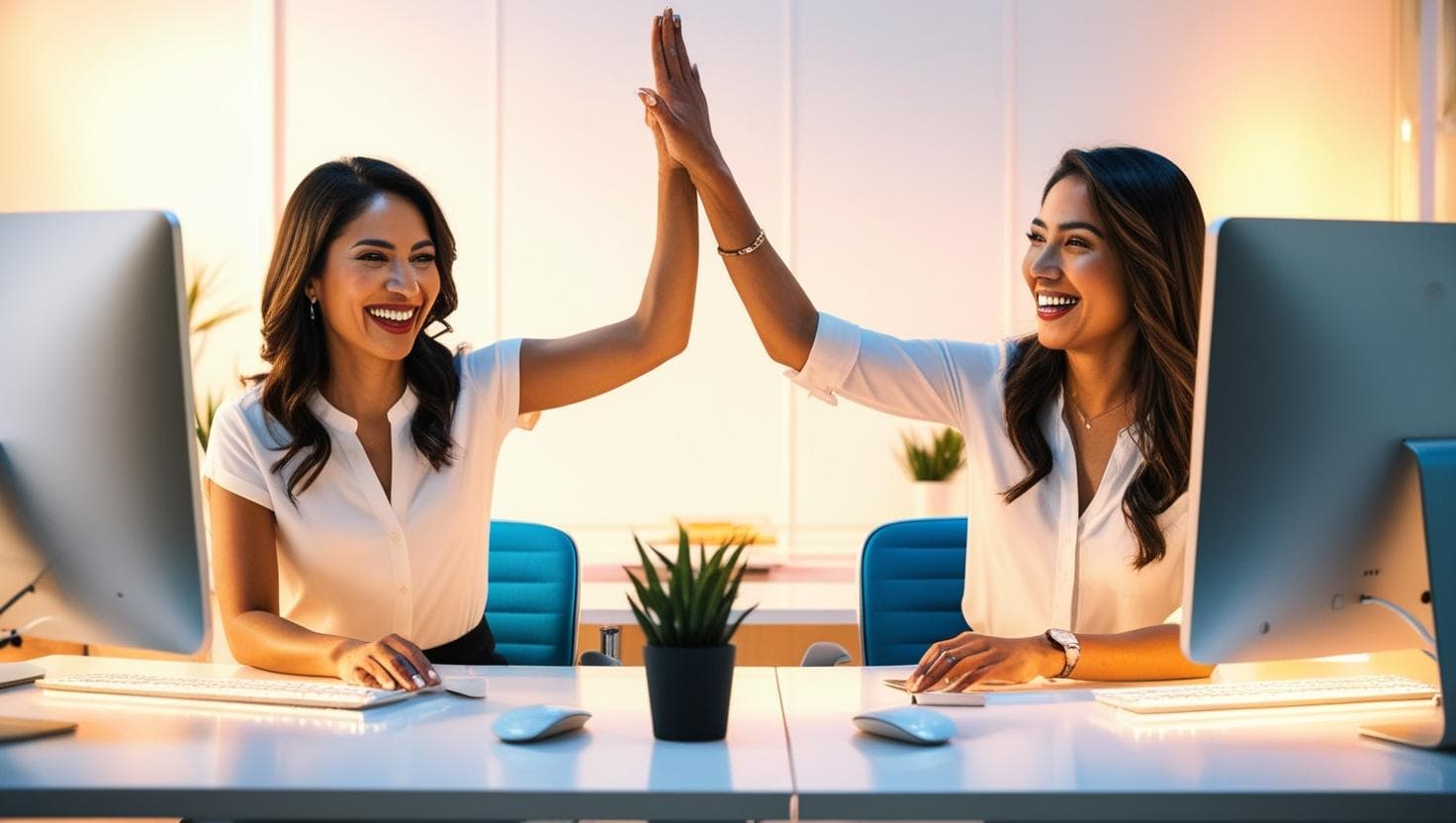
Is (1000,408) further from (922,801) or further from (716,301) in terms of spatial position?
(716,301)

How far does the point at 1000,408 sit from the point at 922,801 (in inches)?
45.8

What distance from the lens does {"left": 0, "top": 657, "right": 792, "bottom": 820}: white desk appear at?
1322 mm

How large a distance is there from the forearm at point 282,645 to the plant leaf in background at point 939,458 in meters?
Answer: 3.09

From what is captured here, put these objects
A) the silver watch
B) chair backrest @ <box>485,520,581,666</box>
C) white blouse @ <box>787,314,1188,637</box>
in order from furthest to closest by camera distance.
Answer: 1. chair backrest @ <box>485,520,581,666</box>
2. white blouse @ <box>787,314,1188,637</box>
3. the silver watch

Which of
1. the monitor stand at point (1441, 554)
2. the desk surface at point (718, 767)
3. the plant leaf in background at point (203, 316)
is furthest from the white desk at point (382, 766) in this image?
the plant leaf in background at point (203, 316)

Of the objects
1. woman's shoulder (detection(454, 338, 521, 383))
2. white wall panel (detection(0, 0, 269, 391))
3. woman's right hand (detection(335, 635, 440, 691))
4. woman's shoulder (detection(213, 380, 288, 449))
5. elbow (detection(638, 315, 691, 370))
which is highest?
white wall panel (detection(0, 0, 269, 391))

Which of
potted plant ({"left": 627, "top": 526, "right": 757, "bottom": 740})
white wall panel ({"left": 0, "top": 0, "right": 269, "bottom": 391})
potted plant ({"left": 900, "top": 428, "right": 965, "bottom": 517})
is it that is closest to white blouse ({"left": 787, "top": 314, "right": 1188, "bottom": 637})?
potted plant ({"left": 627, "top": 526, "right": 757, "bottom": 740})

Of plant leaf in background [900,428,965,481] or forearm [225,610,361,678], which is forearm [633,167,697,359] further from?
plant leaf in background [900,428,965,481]

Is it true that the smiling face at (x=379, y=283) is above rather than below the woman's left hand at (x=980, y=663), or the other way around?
above

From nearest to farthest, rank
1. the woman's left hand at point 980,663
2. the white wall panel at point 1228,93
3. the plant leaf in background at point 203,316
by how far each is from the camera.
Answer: the woman's left hand at point 980,663, the plant leaf in background at point 203,316, the white wall panel at point 1228,93

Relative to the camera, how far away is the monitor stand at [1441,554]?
154 cm

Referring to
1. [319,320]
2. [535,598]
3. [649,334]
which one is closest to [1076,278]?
[649,334]

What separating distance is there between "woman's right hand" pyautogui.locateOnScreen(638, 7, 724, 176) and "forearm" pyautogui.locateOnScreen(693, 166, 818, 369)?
3cm

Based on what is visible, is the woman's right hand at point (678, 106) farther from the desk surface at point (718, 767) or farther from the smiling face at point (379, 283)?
the desk surface at point (718, 767)
